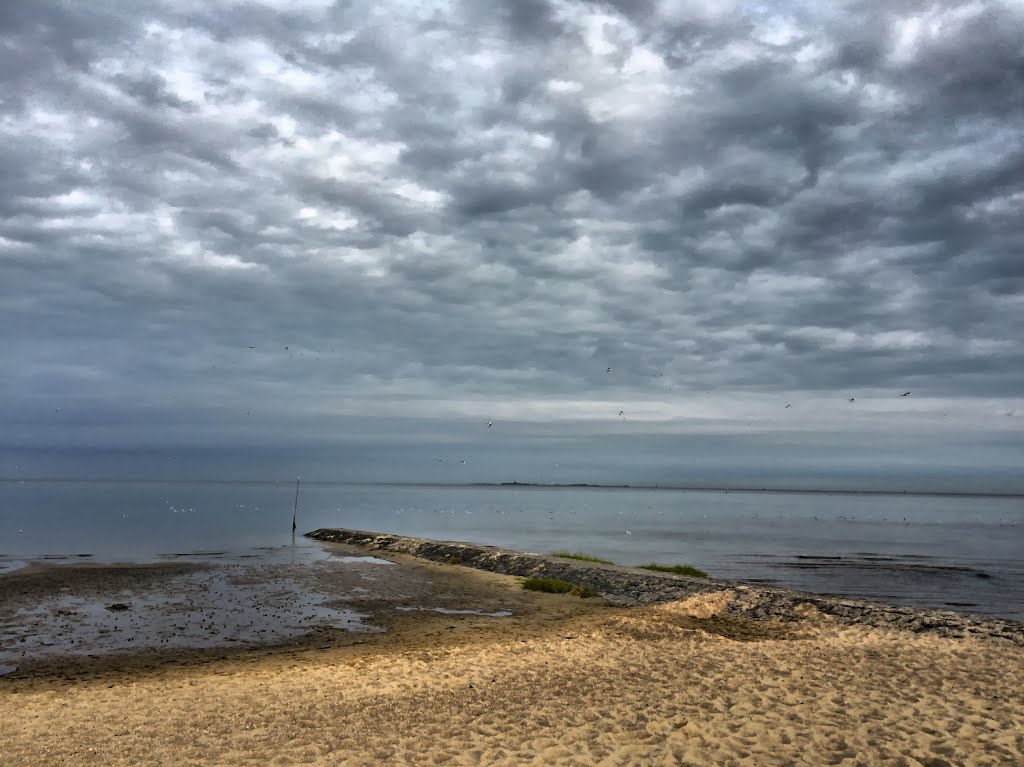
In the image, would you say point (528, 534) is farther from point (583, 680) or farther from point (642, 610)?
point (583, 680)

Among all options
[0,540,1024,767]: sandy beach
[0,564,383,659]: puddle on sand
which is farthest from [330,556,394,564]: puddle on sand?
[0,540,1024,767]: sandy beach

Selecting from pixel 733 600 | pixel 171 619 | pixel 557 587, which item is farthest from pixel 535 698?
pixel 557 587

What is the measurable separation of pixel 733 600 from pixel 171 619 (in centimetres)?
2036

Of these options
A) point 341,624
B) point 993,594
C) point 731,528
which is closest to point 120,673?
point 341,624

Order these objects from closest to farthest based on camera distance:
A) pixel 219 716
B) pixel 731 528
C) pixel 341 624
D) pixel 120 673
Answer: pixel 219 716 < pixel 120 673 < pixel 341 624 < pixel 731 528

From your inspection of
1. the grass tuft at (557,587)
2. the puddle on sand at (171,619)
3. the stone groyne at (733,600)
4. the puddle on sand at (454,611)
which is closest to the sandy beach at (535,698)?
the puddle on sand at (171,619)

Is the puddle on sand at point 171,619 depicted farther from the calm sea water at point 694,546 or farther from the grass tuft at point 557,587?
the calm sea water at point 694,546

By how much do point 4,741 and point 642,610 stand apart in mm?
19278

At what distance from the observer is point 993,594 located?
34.4 metres

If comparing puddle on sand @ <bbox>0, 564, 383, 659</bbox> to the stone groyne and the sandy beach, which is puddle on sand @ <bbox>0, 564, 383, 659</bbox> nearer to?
the sandy beach

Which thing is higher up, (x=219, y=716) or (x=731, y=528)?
(x=219, y=716)

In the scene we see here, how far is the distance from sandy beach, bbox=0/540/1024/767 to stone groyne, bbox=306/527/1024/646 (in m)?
1.35

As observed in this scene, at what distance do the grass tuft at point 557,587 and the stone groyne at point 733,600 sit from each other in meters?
0.68

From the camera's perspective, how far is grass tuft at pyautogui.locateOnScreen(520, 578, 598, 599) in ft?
98.0
